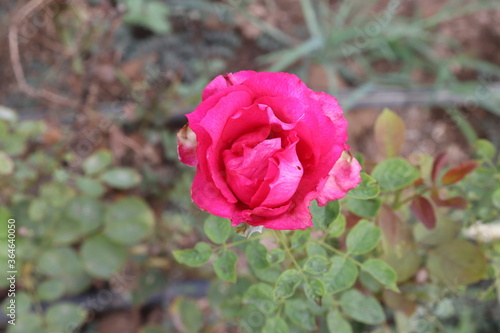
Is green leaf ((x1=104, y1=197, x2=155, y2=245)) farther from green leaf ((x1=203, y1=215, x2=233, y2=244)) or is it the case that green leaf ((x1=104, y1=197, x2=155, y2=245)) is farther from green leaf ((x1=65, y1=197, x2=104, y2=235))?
green leaf ((x1=203, y1=215, x2=233, y2=244))

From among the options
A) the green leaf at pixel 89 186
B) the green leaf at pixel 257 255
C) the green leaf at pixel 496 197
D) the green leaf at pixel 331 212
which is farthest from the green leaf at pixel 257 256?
the green leaf at pixel 89 186

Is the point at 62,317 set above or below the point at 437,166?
below

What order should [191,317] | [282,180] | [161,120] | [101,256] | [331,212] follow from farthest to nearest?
[161,120]
[101,256]
[191,317]
[331,212]
[282,180]

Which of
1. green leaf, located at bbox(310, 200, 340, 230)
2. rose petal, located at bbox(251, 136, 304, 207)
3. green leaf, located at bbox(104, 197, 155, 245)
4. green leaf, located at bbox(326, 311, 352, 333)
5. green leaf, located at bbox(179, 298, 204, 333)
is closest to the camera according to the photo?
rose petal, located at bbox(251, 136, 304, 207)

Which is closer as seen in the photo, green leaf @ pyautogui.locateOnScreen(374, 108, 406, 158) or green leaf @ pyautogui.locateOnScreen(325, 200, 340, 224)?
green leaf @ pyautogui.locateOnScreen(325, 200, 340, 224)

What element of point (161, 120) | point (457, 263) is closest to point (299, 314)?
point (457, 263)

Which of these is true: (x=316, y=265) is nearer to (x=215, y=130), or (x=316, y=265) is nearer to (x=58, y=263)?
(x=215, y=130)

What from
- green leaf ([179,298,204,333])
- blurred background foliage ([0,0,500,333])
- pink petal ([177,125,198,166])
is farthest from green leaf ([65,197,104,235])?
pink petal ([177,125,198,166])

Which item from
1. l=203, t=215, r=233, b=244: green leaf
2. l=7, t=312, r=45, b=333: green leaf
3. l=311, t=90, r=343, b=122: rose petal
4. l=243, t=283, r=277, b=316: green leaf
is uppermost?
l=311, t=90, r=343, b=122: rose petal
